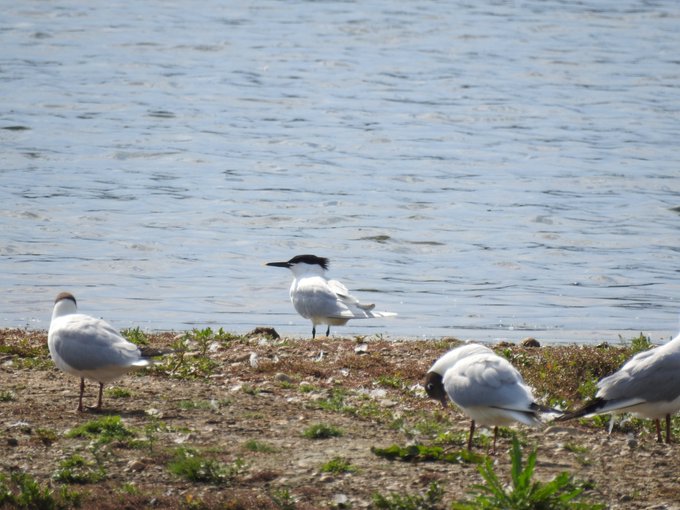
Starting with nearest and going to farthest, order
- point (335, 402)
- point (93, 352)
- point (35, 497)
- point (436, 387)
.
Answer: point (35, 497), point (93, 352), point (436, 387), point (335, 402)

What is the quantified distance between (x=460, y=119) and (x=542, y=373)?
75.3 feet

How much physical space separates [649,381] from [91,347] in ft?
13.7

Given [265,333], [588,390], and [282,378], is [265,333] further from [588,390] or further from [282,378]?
[588,390]

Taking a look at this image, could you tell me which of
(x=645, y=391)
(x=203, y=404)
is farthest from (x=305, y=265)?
(x=645, y=391)

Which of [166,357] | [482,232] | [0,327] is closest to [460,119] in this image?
[482,232]

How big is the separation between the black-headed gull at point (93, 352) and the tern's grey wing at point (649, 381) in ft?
11.5

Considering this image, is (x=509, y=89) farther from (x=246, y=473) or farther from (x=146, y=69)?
(x=246, y=473)

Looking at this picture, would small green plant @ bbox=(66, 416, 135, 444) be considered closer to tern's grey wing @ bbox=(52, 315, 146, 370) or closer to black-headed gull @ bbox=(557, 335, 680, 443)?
tern's grey wing @ bbox=(52, 315, 146, 370)

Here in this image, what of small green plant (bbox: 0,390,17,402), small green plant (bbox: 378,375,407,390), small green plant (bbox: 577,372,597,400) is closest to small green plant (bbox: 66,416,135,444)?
small green plant (bbox: 0,390,17,402)

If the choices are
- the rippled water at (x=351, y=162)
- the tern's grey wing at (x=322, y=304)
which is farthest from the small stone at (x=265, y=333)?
the rippled water at (x=351, y=162)

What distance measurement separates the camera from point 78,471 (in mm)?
7586

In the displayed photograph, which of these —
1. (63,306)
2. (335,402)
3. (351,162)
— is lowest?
(335,402)

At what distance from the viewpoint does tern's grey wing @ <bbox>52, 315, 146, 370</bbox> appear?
8.99 metres

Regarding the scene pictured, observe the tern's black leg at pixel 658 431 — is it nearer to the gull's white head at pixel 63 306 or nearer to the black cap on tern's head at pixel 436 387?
the black cap on tern's head at pixel 436 387
